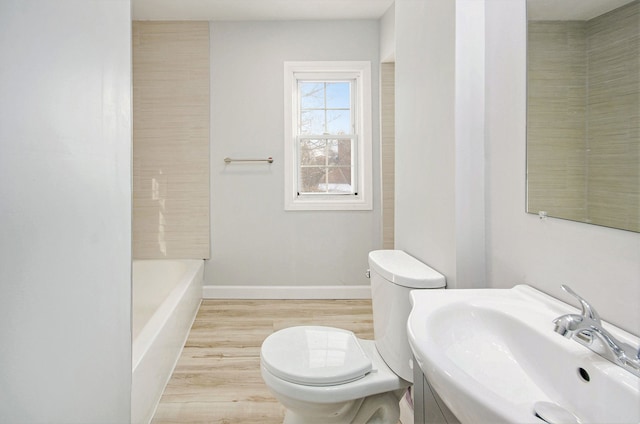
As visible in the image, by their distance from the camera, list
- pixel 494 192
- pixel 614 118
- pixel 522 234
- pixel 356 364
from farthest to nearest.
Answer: pixel 356 364 < pixel 494 192 < pixel 522 234 < pixel 614 118

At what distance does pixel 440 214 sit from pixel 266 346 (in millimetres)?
835

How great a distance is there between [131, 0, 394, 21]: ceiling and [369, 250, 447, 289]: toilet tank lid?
2.16m

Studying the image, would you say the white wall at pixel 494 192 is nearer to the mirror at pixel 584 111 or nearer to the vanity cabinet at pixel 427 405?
the mirror at pixel 584 111

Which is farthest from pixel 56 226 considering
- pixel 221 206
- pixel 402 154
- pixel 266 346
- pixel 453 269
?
pixel 221 206

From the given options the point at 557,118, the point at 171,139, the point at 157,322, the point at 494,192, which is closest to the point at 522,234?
the point at 494,192

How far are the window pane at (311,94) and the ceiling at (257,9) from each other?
1.72ft

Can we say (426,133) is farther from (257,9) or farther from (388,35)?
(257,9)

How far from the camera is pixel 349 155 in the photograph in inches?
131

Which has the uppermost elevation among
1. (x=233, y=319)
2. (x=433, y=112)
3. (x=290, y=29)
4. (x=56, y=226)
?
(x=290, y=29)

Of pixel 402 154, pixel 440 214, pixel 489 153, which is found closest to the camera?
pixel 489 153

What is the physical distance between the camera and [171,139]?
10.4 feet

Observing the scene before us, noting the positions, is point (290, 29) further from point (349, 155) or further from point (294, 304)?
point (294, 304)

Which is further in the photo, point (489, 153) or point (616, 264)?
point (489, 153)

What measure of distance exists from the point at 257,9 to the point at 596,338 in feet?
10.1
